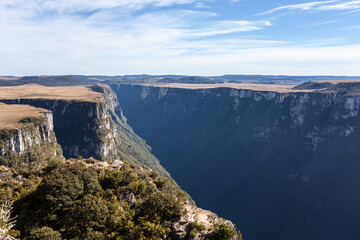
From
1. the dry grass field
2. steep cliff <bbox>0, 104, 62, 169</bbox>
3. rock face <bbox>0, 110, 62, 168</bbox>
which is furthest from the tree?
the dry grass field

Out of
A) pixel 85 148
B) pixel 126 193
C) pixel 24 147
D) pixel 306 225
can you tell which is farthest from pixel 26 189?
pixel 306 225

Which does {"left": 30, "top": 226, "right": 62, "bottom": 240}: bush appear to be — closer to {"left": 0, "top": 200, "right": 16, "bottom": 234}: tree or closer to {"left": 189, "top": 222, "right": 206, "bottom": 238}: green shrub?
{"left": 0, "top": 200, "right": 16, "bottom": 234}: tree

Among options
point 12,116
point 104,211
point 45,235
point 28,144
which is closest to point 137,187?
point 104,211

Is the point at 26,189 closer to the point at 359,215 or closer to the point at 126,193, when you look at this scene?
the point at 126,193

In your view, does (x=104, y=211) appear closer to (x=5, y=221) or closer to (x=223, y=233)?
(x=5, y=221)

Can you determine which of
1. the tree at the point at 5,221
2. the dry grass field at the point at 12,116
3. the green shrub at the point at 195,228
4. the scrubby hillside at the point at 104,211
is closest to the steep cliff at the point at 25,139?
the dry grass field at the point at 12,116

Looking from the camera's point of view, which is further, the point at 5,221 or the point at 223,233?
the point at 223,233

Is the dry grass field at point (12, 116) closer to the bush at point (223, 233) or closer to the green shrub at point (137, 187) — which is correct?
the green shrub at point (137, 187)

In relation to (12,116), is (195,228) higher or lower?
lower
